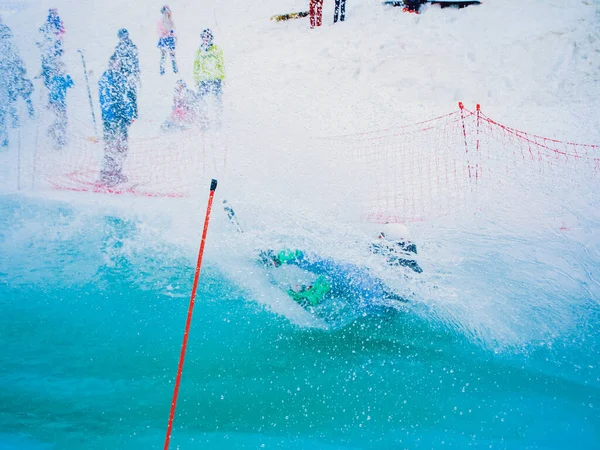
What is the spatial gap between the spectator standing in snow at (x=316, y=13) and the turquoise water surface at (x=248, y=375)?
A: 6.66m

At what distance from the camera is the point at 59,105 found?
6.39 metres

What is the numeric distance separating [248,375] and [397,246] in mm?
1738

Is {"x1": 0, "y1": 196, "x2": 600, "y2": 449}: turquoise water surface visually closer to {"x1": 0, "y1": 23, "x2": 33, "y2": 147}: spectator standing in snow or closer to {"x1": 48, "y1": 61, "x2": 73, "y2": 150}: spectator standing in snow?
{"x1": 48, "y1": 61, "x2": 73, "y2": 150}: spectator standing in snow

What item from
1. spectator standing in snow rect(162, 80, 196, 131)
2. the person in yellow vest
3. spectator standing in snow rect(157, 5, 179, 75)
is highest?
spectator standing in snow rect(157, 5, 179, 75)

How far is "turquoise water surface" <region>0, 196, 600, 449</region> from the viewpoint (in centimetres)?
299

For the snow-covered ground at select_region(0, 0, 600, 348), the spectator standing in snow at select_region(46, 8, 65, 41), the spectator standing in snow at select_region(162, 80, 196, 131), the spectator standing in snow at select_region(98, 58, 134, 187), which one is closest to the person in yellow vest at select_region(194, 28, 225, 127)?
the spectator standing in snow at select_region(162, 80, 196, 131)

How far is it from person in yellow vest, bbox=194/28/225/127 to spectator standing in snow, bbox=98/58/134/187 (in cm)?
135

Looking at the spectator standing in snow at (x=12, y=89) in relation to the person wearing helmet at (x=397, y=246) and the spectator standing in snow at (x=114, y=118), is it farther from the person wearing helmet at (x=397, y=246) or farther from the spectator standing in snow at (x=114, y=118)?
the person wearing helmet at (x=397, y=246)

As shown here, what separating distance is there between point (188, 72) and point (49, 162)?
3.48 meters

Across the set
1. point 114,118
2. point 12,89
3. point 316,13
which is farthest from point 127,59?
point 316,13

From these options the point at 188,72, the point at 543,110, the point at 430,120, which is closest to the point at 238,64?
the point at 188,72

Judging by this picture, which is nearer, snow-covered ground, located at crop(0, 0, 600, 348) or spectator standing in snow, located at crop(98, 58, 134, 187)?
snow-covered ground, located at crop(0, 0, 600, 348)

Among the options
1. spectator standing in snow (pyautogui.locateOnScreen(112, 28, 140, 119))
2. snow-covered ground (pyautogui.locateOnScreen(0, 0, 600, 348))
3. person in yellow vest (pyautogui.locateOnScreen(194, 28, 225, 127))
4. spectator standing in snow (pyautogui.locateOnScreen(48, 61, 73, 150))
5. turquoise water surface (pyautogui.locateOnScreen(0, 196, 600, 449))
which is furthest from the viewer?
spectator standing in snow (pyautogui.locateOnScreen(48, 61, 73, 150))

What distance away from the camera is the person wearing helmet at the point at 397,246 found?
3389mm
